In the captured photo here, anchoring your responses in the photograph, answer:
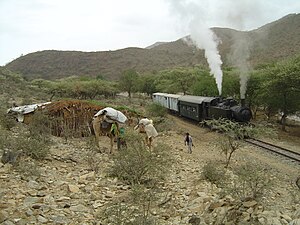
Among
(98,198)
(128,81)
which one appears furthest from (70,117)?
(128,81)

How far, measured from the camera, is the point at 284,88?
25.9m

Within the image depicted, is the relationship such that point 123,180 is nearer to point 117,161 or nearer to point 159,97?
point 117,161

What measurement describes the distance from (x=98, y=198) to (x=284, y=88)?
71.3 ft

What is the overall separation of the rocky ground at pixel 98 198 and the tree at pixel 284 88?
13.8 meters

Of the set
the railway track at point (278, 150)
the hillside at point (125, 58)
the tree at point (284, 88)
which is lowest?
the railway track at point (278, 150)

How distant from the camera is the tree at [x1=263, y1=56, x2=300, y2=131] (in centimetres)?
2444

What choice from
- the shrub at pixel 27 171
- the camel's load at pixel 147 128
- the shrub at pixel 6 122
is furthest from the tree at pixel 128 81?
the shrub at pixel 27 171

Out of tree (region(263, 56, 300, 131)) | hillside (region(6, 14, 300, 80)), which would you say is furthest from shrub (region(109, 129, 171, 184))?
hillside (region(6, 14, 300, 80))

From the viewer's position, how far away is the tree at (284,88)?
80.2 ft

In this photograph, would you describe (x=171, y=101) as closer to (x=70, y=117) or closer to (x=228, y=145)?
(x=70, y=117)

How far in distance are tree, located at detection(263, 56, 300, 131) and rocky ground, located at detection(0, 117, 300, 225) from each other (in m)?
13.8

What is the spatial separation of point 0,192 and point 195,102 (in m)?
21.8

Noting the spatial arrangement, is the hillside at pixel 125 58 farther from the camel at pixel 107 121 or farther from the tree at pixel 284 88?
the camel at pixel 107 121

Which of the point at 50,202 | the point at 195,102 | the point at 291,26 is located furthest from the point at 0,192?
the point at 291,26
